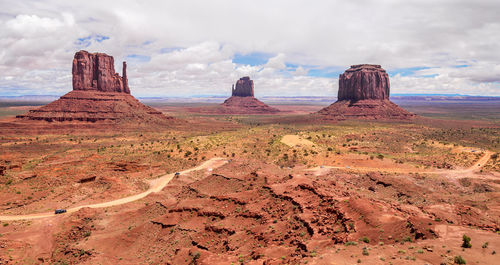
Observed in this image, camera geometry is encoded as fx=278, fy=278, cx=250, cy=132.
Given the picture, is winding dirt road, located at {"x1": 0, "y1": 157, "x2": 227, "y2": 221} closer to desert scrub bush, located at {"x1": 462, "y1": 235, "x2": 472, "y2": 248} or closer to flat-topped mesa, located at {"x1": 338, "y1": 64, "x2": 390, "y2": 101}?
desert scrub bush, located at {"x1": 462, "y1": 235, "x2": 472, "y2": 248}

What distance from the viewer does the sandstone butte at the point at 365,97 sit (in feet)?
545

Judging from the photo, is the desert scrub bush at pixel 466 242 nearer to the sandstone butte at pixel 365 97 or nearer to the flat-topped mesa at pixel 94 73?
the sandstone butte at pixel 365 97

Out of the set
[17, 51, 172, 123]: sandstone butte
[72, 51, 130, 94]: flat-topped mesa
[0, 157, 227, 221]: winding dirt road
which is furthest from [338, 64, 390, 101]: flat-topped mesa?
[0, 157, 227, 221]: winding dirt road

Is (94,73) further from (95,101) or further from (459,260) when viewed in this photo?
(459,260)

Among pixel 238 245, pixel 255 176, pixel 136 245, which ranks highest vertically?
pixel 255 176

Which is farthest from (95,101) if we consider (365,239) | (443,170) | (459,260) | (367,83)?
(367,83)

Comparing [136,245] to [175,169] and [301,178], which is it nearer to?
[301,178]

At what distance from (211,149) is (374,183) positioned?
40416 mm

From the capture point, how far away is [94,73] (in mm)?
135500

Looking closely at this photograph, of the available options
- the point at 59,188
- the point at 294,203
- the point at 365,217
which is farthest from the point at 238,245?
the point at 59,188

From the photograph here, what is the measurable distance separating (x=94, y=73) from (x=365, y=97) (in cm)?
15866

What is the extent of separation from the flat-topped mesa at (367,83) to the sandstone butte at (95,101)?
122362 millimetres

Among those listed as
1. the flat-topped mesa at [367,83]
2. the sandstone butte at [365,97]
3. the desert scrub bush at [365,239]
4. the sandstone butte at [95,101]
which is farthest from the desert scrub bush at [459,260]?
the flat-topped mesa at [367,83]

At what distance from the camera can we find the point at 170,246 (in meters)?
28.6
